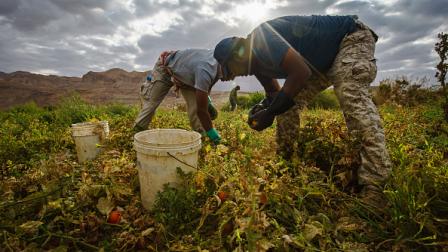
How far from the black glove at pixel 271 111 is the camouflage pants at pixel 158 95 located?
1399 mm

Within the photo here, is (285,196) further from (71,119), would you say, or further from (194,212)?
(71,119)

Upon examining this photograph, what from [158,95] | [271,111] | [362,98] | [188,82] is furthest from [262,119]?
[158,95]

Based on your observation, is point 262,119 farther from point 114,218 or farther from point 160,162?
point 114,218

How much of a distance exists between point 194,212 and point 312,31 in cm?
182

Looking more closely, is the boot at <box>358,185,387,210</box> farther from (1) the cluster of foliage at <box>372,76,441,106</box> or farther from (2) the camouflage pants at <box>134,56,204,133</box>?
(1) the cluster of foliage at <box>372,76,441,106</box>

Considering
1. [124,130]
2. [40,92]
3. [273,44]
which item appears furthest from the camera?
[40,92]

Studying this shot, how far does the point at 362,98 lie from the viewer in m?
2.40

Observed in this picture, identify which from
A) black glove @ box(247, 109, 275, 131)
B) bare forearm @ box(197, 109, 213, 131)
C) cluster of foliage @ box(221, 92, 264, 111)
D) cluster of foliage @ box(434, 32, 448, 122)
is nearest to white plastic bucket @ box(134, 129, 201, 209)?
black glove @ box(247, 109, 275, 131)

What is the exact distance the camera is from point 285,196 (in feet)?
6.70

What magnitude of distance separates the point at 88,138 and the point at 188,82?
135 centimetres

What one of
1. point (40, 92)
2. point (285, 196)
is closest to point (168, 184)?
point (285, 196)

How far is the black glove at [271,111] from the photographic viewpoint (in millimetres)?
2477

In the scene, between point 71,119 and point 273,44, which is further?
point 71,119

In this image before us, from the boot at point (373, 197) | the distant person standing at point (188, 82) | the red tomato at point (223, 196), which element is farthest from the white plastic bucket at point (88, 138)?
the boot at point (373, 197)
